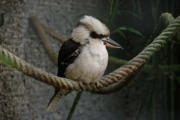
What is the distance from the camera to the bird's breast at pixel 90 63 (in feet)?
3.51

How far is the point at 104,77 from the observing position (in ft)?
3.33

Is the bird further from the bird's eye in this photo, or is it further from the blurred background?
the blurred background

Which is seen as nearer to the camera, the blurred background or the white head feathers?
the white head feathers

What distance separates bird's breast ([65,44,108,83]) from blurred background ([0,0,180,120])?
1.36 ft

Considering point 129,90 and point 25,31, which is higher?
point 25,31

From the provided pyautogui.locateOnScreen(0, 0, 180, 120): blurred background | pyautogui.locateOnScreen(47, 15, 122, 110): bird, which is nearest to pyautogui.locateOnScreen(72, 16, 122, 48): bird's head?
pyautogui.locateOnScreen(47, 15, 122, 110): bird

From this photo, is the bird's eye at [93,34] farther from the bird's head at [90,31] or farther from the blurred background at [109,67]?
the blurred background at [109,67]

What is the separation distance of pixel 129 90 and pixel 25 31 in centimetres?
100

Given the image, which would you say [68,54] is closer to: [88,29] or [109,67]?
[88,29]

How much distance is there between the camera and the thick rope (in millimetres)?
836

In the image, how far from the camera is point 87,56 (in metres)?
1.07

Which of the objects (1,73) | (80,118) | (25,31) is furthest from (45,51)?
(80,118)

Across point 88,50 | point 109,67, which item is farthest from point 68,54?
point 109,67

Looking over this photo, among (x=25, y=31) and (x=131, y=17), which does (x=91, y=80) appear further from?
(x=131, y=17)
